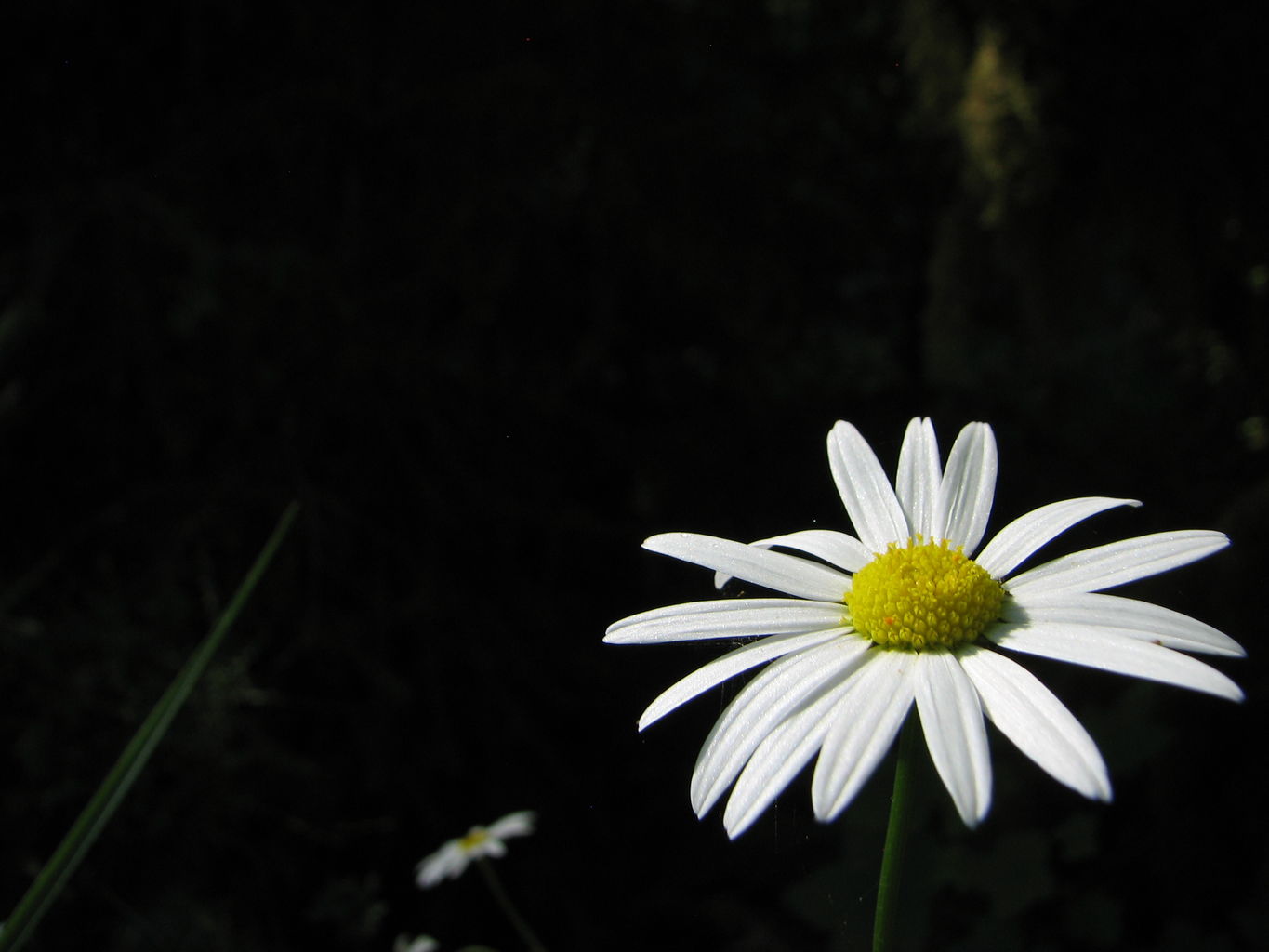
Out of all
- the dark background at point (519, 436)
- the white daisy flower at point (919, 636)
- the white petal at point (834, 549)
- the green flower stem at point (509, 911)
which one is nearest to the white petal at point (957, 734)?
the white daisy flower at point (919, 636)

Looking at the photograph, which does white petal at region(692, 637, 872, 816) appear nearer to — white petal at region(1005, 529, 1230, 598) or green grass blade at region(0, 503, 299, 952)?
white petal at region(1005, 529, 1230, 598)

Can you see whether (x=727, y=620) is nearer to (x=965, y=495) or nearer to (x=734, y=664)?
(x=734, y=664)

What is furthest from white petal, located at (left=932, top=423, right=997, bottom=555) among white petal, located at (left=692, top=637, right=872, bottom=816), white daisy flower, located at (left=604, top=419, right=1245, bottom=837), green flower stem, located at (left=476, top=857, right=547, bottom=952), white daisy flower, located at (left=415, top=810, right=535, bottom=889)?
white daisy flower, located at (left=415, top=810, right=535, bottom=889)

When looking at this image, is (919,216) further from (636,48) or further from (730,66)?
(636,48)

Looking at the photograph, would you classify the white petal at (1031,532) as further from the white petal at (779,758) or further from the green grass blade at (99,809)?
the green grass blade at (99,809)


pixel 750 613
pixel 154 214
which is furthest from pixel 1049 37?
pixel 750 613

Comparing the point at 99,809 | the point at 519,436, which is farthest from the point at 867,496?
the point at 519,436
